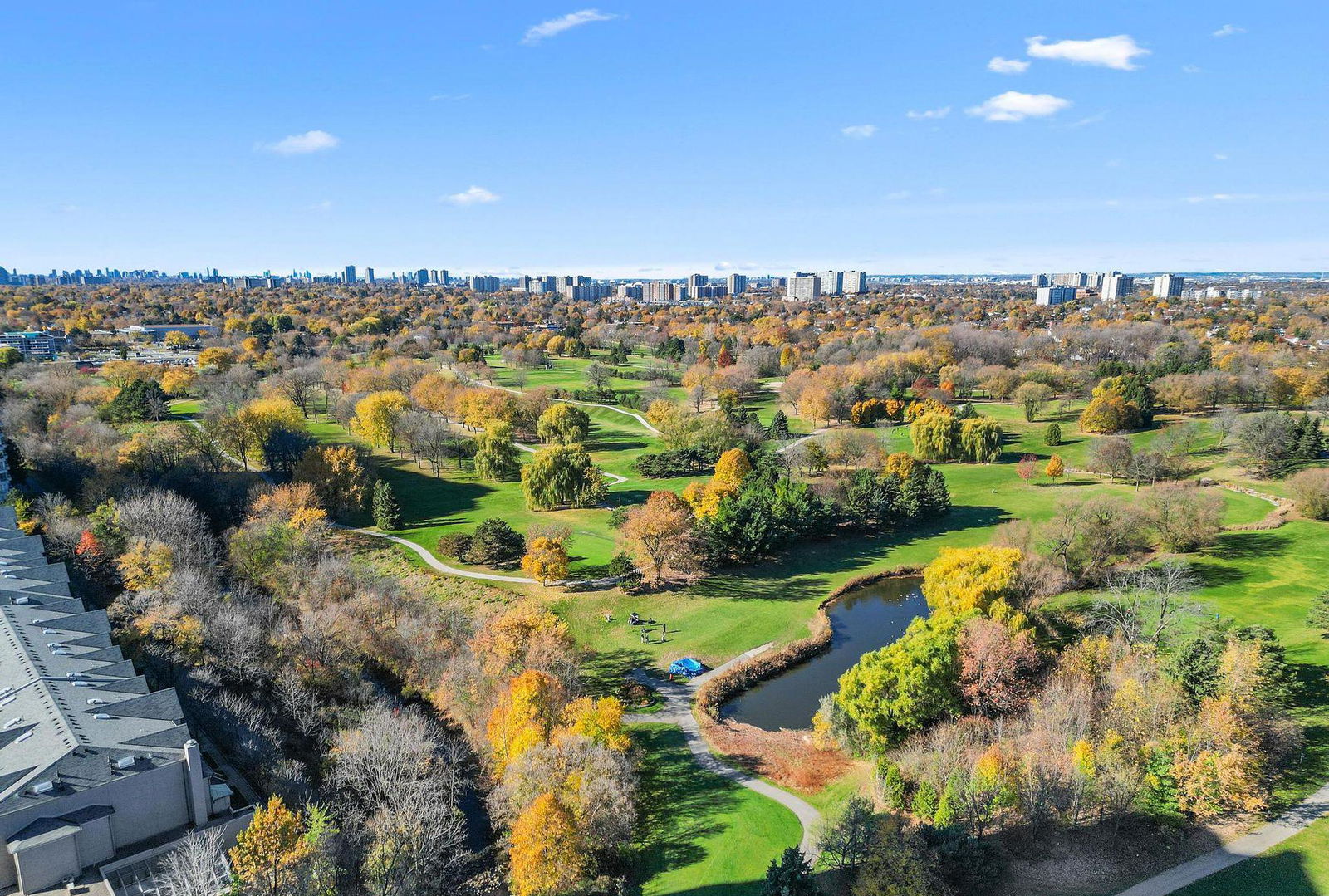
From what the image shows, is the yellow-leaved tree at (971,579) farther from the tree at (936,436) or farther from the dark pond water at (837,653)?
the tree at (936,436)

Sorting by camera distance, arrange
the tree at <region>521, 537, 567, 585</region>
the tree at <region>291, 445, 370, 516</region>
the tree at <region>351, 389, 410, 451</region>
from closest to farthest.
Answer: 1. the tree at <region>521, 537, 567, 585</region>
2. the tree at <region>291, 445, 370, 516</region>
3. the tree at <region>351, 389, 410, 451</region>

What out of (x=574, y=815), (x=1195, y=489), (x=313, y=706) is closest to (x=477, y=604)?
(x=313, y=706)

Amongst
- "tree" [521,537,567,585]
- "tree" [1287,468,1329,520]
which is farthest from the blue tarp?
"tree" [1287,468,1329,520]

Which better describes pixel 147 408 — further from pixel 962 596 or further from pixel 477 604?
pixel 962 596

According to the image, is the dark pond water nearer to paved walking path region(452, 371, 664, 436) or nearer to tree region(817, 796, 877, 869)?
tree region(817, 796, 877, 869)

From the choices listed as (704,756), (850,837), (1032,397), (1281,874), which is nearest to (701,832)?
(704,756)

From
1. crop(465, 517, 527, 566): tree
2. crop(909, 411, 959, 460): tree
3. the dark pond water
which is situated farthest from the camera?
crop(909, 411, 959, 460): tree

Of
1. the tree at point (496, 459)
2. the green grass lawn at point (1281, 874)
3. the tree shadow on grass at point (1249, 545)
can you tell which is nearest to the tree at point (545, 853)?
the green grass lawn at point (1281, 874)
